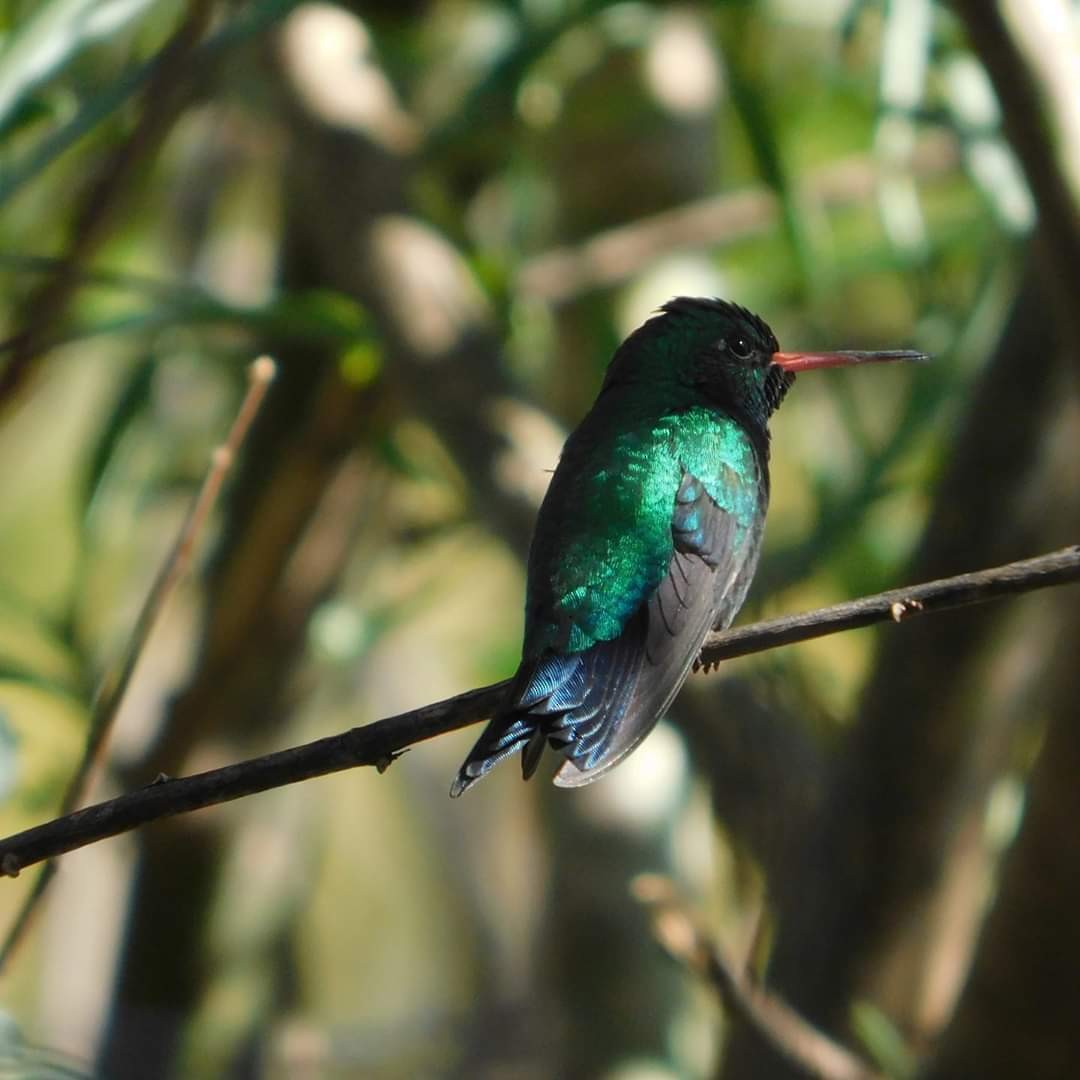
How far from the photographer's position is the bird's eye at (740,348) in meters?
2.94

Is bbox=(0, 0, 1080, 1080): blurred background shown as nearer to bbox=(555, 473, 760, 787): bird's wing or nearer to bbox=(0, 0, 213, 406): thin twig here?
bbox=(0, 0, 213, 406): thin twig

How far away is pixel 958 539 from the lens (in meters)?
2.88

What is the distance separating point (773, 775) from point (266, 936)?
1.69m

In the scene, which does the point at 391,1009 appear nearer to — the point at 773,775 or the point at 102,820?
the point at 773,775

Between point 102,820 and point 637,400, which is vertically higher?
point 102,820

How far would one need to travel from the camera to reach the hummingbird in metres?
1.97

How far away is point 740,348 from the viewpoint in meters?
2.94

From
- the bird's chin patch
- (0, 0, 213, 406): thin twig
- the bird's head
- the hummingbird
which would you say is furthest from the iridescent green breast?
the bird's chin patch

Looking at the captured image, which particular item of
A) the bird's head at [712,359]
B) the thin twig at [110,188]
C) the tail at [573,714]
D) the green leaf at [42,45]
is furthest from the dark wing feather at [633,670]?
the green leaf at [42,45]

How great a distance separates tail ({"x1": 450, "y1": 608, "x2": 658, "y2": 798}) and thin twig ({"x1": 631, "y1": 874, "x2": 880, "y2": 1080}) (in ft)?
1.44

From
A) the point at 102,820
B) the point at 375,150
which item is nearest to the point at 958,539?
the point at 375,150

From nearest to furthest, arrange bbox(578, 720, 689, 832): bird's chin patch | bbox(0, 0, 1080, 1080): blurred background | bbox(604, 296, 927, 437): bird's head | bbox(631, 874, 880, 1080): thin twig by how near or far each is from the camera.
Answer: bbox(631, 874, 880, 1080): thin twig
bbox(0, 0, 1080, 1080): blurred background
bbox(604, 296, 927, 437): bird's head
bbox(578, 720, 689, 832): bird's chin patch

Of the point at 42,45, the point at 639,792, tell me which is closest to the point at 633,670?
the point at 42,45

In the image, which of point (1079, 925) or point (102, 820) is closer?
point (102, 820)
